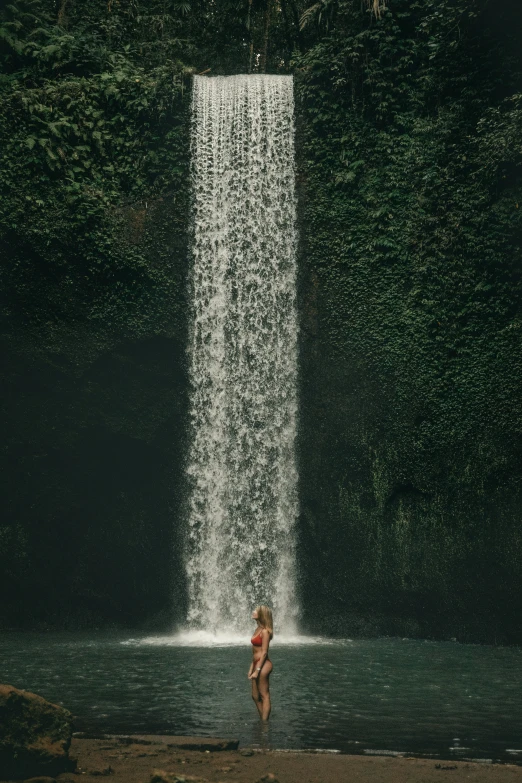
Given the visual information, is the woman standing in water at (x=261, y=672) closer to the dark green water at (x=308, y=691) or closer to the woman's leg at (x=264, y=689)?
the woman's leg at (x=264, y=689)

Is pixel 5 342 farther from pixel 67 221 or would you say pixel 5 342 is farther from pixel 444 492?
pixel 444 492

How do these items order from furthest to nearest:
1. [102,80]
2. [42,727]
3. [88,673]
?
[102,80] < [88,673] < [42,727]

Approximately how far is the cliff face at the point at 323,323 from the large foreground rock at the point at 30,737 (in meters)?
10.6

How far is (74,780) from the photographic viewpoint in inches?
251

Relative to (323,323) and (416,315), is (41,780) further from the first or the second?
(416,315)

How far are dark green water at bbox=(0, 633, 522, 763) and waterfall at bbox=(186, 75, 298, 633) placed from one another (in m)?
2.04

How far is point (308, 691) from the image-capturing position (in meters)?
10.1

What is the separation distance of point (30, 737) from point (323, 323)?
1232cm

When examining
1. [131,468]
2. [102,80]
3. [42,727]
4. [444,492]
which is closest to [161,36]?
[102,80]

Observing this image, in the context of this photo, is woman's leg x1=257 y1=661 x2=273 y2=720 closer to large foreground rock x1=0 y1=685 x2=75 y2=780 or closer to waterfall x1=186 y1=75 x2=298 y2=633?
large foreground rock x1=0 y1=685 x2=75 y2=780

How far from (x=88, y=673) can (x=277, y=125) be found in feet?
41.3

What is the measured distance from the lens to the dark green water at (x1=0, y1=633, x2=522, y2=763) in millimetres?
7859

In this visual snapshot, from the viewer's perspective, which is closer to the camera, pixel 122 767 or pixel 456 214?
pixel 122 767

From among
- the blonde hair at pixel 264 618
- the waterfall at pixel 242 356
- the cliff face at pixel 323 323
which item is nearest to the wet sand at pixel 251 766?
the blonde hair at pixel 264 618
